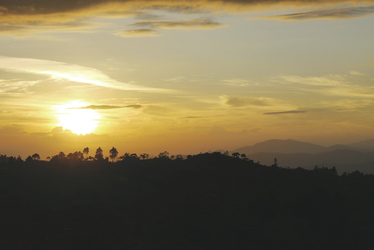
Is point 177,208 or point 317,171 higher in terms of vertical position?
point 317,171

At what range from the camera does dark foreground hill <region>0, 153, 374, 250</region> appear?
26641 millimetres

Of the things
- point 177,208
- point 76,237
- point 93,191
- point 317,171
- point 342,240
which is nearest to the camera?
point 76,237

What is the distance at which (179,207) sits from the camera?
31.0 meters

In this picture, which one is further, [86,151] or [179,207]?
[86,151]

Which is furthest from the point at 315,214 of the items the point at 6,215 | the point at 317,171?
the point at 6,215

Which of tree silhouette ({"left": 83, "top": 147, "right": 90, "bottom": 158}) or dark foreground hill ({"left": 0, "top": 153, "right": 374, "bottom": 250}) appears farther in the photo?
tree silhouette ({"left": 83, "top": 147, "right": 90, "bottom": 158})

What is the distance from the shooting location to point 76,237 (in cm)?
2525

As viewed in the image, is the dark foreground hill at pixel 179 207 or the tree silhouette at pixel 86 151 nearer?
the dark foreground hill at pixel 179 207

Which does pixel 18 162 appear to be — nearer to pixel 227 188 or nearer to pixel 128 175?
pixel 128 175

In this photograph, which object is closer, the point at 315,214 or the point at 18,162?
the point at 315,214

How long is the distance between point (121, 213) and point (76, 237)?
4.96m

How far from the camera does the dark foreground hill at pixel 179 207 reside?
2664cm

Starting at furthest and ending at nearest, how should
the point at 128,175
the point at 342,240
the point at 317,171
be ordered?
1. the point at 317,171
2. the point at 128,175
3. the point at 342,240

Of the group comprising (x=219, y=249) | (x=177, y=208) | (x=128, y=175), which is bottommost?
(x=219, y=249)
